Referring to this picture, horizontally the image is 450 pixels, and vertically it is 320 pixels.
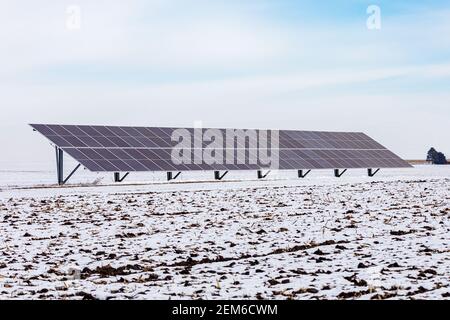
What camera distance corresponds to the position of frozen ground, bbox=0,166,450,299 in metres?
7.38

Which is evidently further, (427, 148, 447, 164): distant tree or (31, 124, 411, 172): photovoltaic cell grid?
(427, 148, 447, 164): distant tree

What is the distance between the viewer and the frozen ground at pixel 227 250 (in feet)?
24.2

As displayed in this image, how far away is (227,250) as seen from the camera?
409 inches

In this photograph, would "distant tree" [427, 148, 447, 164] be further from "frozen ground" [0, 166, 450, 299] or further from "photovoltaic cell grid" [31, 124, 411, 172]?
"frozen ground" [0, 166, 450, 299]

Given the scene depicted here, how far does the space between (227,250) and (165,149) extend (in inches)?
972

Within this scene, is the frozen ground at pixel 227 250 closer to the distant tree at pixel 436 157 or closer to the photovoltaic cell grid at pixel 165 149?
the photovoltaic cell grid at pixel 165 149

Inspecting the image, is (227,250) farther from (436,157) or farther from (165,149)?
(436,157)

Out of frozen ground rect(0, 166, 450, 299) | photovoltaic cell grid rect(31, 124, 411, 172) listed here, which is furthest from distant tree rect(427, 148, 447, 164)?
frozen ground rect(0, 166, 450, 299)

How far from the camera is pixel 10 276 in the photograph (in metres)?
8.52

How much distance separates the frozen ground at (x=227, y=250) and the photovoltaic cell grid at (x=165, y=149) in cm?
1230

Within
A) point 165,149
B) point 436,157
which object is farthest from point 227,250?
point 436,157

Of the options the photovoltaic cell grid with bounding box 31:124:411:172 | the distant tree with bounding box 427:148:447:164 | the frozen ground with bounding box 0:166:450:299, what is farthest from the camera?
the distant tree with bounding box 427:148:447:164

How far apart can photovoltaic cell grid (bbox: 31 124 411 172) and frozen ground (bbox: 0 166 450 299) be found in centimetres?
1230

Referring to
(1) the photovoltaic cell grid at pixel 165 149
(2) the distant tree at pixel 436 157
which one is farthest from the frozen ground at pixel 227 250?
(2) the distant tree at pixel 436 157
